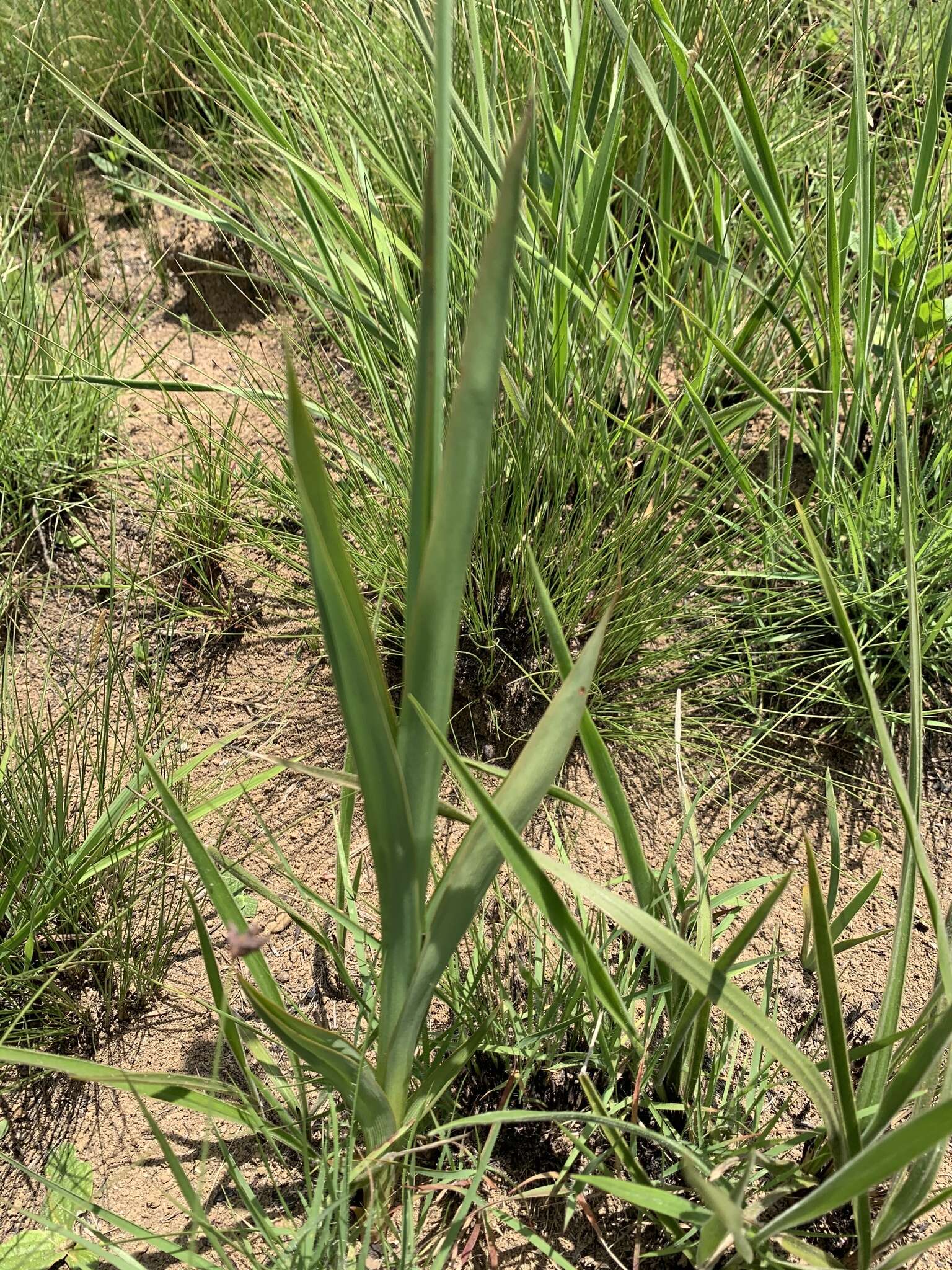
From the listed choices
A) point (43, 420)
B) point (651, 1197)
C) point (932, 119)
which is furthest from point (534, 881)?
point (43, 420)

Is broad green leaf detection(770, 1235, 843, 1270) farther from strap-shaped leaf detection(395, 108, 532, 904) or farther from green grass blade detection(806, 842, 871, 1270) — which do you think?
strap-shaped leaf detection(395, 108, 532, 904)

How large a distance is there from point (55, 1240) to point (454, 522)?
92cm

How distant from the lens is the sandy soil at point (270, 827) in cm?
109

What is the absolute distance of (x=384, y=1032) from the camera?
84 centimetres

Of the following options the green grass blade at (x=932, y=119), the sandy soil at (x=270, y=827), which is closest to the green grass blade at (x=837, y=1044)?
the sandy soil at (x=270, y=827)

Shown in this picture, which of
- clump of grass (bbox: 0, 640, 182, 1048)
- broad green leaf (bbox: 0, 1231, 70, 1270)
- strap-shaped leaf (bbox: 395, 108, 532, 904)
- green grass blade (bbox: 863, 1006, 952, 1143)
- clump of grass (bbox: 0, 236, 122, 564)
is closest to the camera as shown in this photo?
strap-shaped leaf (bbox: 395, 108, 532, 904)

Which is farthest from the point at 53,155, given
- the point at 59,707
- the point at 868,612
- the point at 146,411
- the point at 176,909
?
the point at 868,612

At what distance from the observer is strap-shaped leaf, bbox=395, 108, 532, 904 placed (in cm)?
55

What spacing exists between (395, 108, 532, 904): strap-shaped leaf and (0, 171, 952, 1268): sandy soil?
0.47m

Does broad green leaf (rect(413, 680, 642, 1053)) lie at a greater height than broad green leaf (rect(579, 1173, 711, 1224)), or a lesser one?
greater

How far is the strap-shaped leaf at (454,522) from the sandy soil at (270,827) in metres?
0.47

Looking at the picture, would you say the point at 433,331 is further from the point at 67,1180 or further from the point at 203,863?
the point at 67,1180

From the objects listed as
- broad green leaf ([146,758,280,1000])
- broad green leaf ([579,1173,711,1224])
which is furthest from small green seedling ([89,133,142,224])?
broad green leaf ([579,1173,711,1224])

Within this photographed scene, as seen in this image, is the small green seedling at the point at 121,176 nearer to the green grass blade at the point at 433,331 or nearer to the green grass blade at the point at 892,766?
the green grass blade at the point at 433,331
